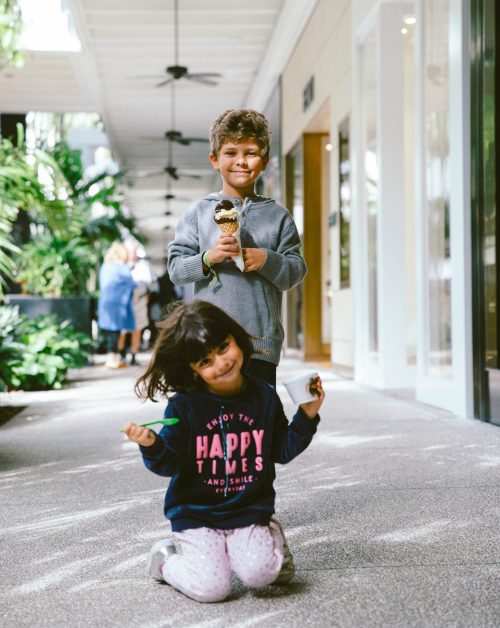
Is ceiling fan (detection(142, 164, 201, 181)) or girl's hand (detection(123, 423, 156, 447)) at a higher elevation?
ceiling fan (detection(142, 164, 201, 181))

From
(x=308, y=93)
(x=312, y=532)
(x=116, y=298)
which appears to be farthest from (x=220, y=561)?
(x=308, y=93)

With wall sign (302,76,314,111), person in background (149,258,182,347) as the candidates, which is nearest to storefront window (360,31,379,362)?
wall sign (302,76,314,111)

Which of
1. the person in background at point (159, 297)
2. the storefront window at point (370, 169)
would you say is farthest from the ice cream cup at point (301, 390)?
the person in background at point (159, 297)

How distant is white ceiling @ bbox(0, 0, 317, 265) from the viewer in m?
9.51

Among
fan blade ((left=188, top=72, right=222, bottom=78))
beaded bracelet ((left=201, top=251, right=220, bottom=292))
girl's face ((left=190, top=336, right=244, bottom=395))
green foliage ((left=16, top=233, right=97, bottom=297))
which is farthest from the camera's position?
fan blade ((left=188, top=72, right=222, bottom=78))

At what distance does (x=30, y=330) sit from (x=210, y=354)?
5708 mm

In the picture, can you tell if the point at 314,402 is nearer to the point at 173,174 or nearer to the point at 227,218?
the point at 227,218

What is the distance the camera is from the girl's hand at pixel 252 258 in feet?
6.56

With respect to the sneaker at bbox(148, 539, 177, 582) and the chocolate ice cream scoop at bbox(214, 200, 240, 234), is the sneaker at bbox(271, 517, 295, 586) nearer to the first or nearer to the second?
the sneaker at bbox(148, 539, 177, 582)

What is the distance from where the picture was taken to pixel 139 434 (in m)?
1.63

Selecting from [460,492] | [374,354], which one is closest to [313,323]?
[374,354]

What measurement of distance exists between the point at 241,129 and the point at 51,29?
30.8 feet

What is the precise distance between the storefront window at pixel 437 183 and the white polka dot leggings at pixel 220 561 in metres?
3.13

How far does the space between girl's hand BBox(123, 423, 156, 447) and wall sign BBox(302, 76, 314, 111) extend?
7.61m
